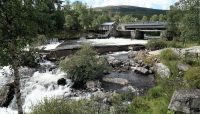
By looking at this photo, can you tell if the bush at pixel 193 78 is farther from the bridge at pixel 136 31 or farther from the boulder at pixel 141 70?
the bridge at pixel 136 31

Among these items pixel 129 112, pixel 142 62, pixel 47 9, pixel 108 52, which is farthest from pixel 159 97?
pixel 108 52

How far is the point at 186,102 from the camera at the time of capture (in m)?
15.4

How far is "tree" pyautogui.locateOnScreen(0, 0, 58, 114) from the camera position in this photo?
13641 mm

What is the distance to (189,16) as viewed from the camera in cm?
2770

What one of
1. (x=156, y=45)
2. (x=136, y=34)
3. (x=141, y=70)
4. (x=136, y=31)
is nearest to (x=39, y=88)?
(x=141, y=70)

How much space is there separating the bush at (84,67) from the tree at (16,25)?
13590 millimetres

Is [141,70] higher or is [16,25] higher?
[16,25]

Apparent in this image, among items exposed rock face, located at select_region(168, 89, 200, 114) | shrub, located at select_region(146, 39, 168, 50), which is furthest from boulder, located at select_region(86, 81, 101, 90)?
shrub, located at select_region(146, 39, 168, 50)

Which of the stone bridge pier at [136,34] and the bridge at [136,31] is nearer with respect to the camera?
the stone bridge pier at [136,34]

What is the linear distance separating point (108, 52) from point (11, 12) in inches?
1385

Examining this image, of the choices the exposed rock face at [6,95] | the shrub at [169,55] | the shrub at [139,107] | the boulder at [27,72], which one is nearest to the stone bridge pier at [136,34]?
the shrub at [169,55]

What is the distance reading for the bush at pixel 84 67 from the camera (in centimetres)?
2786

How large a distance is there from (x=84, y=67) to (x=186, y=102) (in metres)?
13.8

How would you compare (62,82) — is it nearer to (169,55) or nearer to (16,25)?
(169,55)
